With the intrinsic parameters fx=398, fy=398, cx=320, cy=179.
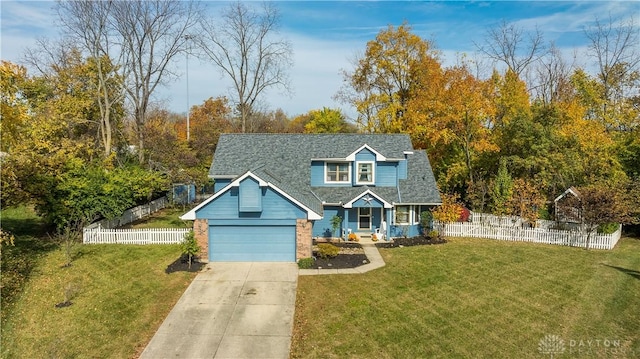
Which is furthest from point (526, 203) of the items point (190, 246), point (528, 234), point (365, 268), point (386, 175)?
point (190, 246)

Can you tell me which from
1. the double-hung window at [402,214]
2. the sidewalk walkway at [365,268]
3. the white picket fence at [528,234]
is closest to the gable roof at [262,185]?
the sidewalk walkway at [365,268]

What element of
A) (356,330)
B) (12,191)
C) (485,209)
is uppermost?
(12,191)

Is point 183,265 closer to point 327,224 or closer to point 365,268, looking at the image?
point 365,268

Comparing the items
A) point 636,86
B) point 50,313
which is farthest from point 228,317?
point 636,86

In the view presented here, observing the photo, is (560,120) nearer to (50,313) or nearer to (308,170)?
(308,170)

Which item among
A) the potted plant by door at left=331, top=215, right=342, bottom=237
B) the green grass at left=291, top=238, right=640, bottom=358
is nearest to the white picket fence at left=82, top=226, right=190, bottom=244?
the potted plant by door at left=331, top=215, right=342, bottom=237

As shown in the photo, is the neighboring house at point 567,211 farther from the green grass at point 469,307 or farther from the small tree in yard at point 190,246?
the small tree in yard at point 190,246
